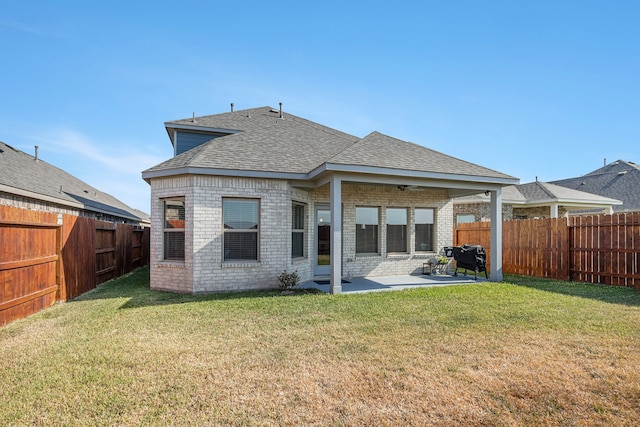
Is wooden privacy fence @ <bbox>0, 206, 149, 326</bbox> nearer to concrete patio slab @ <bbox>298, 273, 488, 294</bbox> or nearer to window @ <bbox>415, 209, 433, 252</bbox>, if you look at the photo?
concrete patio slab @ <bbox>298, 273, 488, 294</bbox>

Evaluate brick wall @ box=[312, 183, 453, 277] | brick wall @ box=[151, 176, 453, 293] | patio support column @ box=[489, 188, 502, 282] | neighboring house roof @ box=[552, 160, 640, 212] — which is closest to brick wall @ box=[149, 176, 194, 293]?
brick wall @ box=[151, 176, 453, 293]

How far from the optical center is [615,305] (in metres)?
6.77

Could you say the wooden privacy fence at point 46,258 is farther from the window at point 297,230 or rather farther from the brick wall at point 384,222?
the brick wall at point 384,222

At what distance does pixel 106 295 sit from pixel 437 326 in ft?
→ 26.0

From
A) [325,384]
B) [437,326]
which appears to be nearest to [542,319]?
[437,326]

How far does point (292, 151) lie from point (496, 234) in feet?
22.1

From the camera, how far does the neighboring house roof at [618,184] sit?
18.9 metres

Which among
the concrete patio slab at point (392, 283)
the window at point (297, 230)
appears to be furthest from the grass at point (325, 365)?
the window at point (297, 230)

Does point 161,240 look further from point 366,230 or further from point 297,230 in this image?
point 366,230

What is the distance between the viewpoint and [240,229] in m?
8.88

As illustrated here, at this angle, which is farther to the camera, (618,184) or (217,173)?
(618,184)

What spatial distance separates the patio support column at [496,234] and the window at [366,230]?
3.57 m

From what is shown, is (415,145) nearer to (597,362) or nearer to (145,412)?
(597,362)

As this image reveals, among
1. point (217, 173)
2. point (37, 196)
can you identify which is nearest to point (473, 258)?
point (217, 173)
